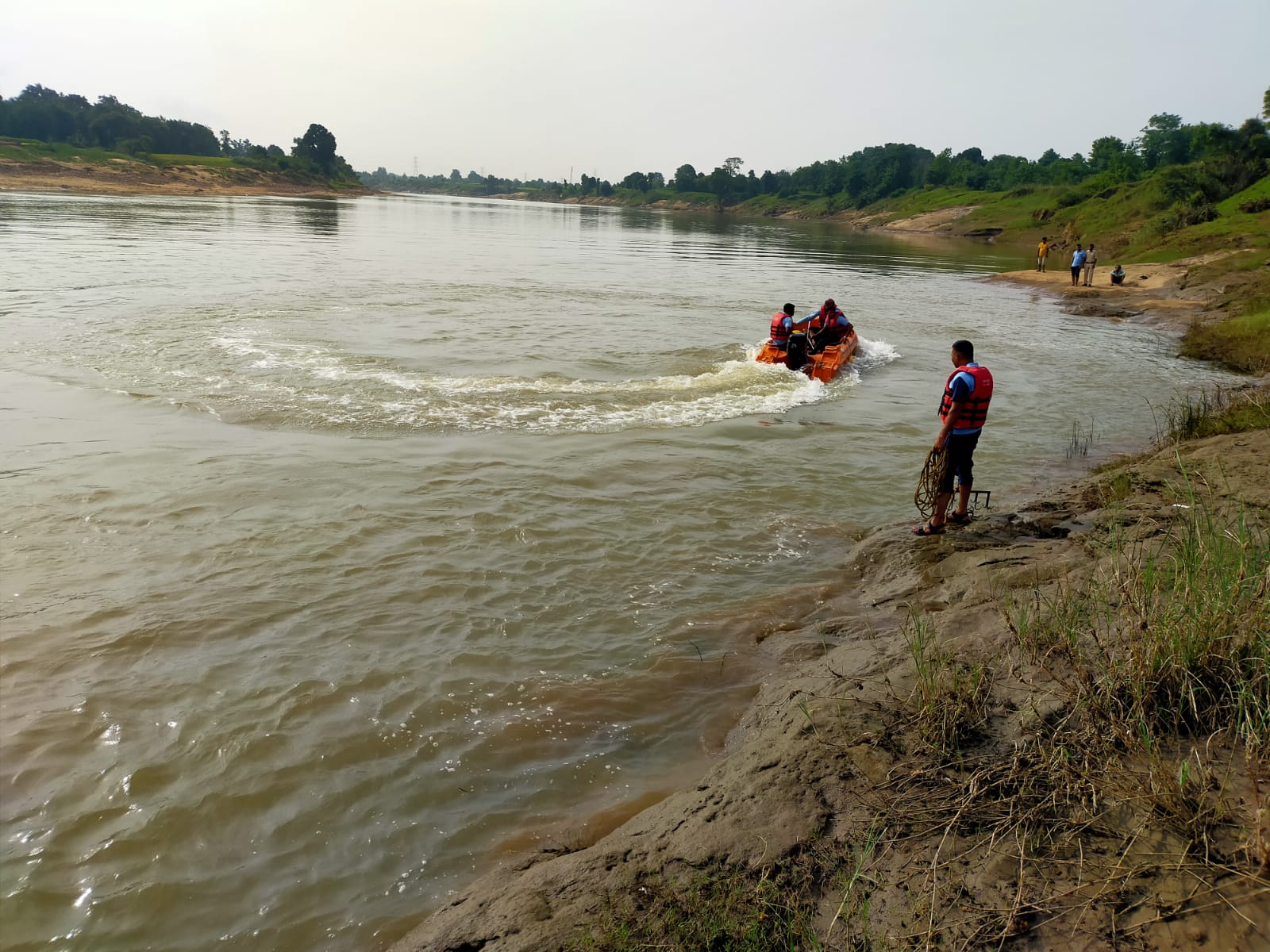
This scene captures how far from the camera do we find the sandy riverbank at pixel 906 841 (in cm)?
261

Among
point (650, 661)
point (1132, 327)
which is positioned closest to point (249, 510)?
point (650, 661)

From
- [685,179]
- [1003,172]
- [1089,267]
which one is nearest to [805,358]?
[1089,267]

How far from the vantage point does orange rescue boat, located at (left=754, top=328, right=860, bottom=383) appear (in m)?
15.4

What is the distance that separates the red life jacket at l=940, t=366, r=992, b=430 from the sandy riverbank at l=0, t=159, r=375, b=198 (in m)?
80.0

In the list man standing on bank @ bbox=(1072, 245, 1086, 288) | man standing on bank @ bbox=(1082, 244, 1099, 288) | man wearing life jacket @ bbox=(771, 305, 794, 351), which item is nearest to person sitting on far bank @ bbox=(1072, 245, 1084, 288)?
Answer: man standing on bank @ bbox=(1072, 245, 1086, 288)

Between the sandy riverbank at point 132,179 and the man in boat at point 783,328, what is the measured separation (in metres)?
73.9

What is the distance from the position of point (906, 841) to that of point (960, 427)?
5459mm

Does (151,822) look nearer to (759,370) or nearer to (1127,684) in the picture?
(1127,684)

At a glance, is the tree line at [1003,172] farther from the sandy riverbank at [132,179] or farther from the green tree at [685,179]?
the sandy riverbank at [132,179]

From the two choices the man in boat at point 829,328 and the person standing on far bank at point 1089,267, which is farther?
the person standing on far bank at point 1089,267

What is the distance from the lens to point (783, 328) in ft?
51.4

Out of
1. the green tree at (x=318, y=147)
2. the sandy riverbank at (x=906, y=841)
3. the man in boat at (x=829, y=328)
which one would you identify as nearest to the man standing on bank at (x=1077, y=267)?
the man in boat at (x=829, y=328)

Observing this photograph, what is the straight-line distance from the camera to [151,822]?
409cm

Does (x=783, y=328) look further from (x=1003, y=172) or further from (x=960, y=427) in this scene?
(x=1003, y=172)
